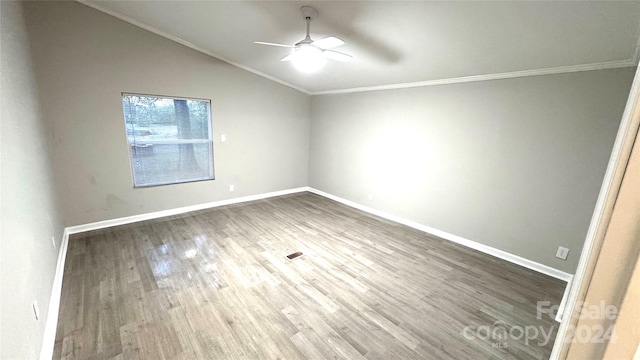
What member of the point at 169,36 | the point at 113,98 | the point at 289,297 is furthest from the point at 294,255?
the point at 169,36

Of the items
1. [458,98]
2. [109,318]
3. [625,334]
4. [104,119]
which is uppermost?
[458,98]

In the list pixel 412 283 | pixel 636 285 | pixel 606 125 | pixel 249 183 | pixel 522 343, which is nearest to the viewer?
pixel 636 285

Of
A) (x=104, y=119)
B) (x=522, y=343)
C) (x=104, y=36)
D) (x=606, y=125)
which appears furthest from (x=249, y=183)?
(x=606, y=125)

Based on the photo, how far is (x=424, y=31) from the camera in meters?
2.43

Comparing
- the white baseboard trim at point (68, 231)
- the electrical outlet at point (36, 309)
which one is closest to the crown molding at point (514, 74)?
the white baseboard trim at point (68, 231)

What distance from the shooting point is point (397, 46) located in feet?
9.25

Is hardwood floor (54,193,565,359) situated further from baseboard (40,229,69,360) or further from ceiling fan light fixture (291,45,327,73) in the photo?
ceiling fan light fixture (291,45,327,73)

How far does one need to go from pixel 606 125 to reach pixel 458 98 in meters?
1.42

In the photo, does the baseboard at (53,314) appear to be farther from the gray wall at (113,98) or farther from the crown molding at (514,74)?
the crown molding at (514,74)

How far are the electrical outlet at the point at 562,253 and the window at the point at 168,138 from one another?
16.4 feet

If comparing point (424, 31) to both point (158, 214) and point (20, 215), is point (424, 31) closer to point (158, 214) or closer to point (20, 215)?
point (20, 215)

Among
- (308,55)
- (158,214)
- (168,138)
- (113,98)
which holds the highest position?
(308,55)

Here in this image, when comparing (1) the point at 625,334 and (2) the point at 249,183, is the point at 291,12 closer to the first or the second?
(1) the point at 625,334

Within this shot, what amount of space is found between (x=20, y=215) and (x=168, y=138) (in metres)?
2.71
